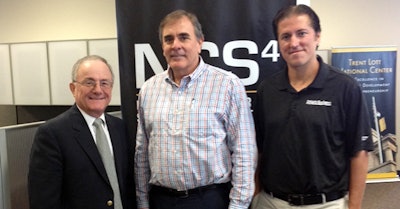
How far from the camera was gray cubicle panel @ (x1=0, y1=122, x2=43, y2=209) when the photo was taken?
6.58 feet

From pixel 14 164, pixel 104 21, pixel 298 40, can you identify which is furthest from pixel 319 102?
pixel 104 21

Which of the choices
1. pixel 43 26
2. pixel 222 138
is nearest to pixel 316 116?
pixel 222 138

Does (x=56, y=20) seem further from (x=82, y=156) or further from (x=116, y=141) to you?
(x=82, y=156)

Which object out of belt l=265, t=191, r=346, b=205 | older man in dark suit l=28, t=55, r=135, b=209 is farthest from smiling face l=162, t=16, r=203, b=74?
belt l=265, t=191, r=346, b=205

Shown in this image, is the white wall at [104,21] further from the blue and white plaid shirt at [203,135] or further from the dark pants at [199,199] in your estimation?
the dark pants at [199,199]

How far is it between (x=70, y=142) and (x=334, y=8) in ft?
15.1

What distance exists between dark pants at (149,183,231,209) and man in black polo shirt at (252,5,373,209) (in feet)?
0.81

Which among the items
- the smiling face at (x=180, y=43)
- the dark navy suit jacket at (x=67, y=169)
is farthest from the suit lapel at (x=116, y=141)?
the smiling face at (x=180, y=43)

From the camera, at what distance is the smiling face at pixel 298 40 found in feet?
4.83

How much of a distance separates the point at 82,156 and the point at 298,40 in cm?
107

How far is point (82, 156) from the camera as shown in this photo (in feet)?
4.68

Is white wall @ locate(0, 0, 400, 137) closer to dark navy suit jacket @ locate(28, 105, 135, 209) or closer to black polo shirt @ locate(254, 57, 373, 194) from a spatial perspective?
black polo shirt @ locate(254, 57, 373, 194)

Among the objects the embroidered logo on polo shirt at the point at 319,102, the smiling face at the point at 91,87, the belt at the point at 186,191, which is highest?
the smiling face at the point at 91,87

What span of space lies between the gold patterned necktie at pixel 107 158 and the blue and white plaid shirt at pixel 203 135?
0.19m
